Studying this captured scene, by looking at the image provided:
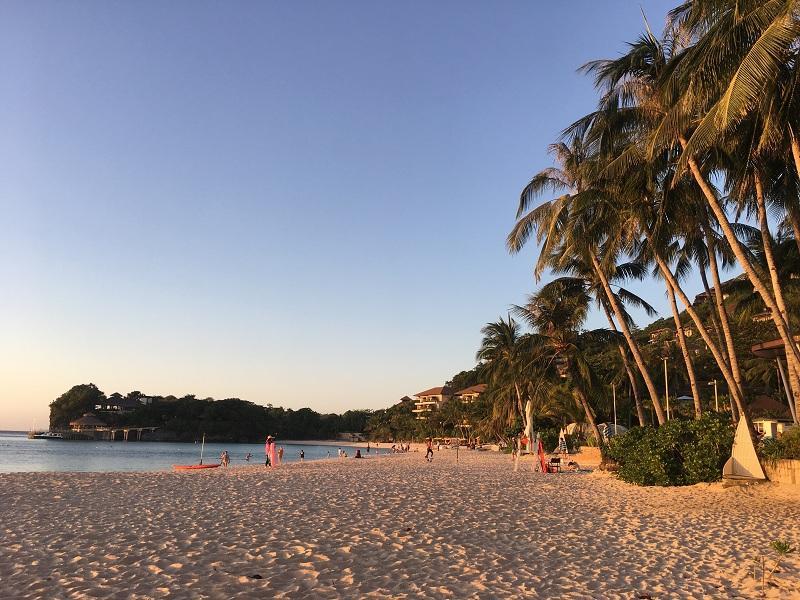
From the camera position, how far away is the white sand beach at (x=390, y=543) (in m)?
5.41

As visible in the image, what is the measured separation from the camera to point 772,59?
8234 mm

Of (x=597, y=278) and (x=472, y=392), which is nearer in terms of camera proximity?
(x=597, y=278)

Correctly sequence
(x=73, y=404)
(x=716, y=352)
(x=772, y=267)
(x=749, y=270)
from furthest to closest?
(x=73, y=404)
(x=716, y=352)
(x=772, y=267)
(x=749, y=270)

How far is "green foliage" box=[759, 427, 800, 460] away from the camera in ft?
40.3

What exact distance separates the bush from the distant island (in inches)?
Answer: 4180

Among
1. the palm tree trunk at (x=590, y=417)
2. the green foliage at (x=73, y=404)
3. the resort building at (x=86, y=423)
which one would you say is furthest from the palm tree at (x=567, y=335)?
the green foliage at (x=73, y=404)

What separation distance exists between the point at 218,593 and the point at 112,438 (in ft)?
394

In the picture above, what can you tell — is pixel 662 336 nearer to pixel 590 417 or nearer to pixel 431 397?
pixel 590 417

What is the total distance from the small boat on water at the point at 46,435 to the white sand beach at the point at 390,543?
124211 mm

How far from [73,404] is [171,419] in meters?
23.2

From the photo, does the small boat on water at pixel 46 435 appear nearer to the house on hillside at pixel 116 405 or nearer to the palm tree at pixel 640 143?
the house on hillside at pixel 116 405

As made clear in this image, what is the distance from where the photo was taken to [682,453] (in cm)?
1409

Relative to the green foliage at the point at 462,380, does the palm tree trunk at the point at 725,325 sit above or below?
below

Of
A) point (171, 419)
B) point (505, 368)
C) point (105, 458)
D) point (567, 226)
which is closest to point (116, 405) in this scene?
point (171, 419)
